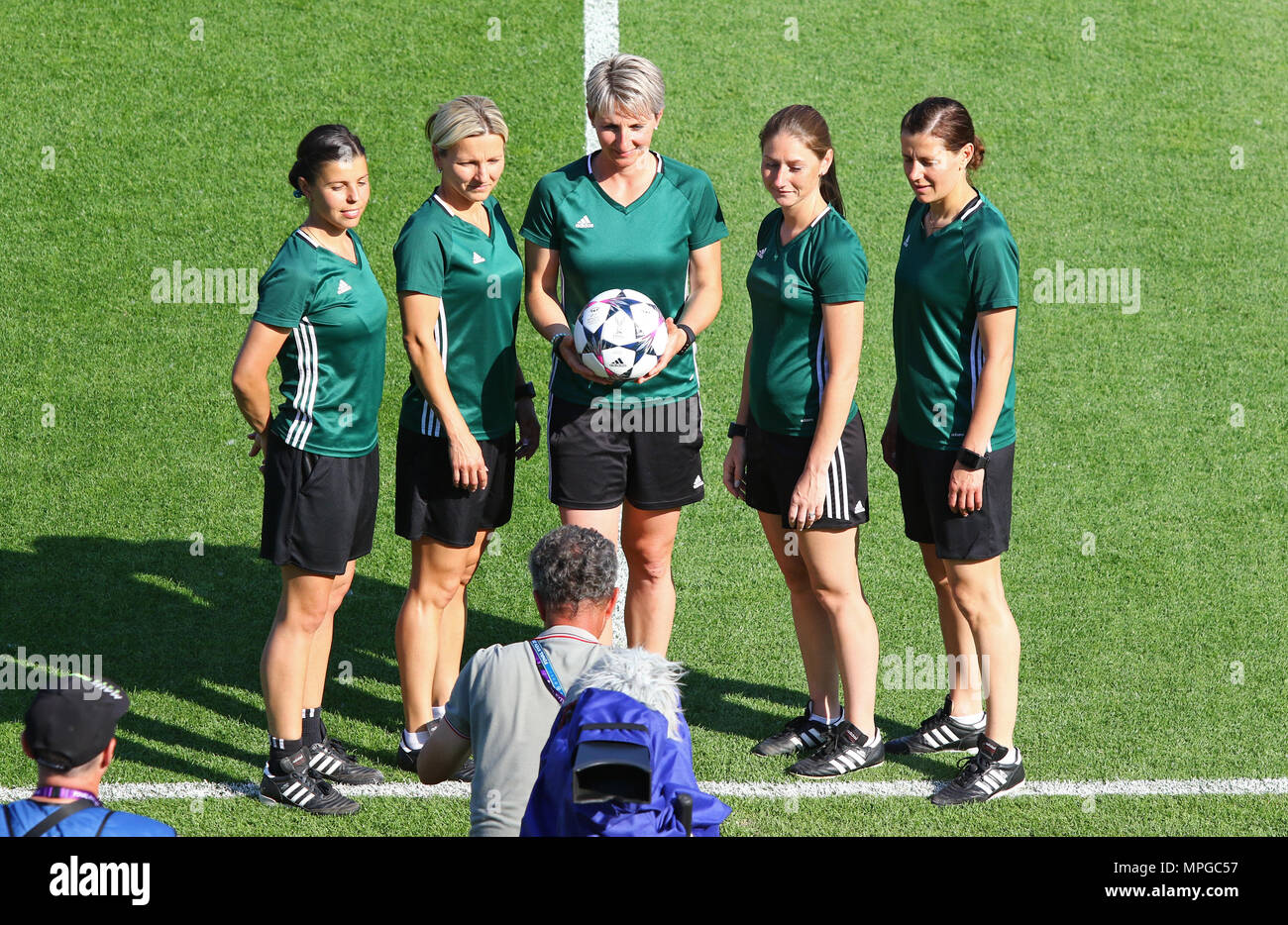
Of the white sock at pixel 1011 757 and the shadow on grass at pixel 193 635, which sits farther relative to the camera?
the shadow on grass at pixel 193 635

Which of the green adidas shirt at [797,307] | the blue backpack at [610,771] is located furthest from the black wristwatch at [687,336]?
the blue backpack at [610,771]

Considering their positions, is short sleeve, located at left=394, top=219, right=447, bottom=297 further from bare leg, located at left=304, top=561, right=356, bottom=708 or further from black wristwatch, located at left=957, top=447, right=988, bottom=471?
black wristwatch, located at left=957, top=447, right=988, bottom=471

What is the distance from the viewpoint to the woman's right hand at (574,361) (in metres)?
5.64

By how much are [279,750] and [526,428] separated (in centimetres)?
171

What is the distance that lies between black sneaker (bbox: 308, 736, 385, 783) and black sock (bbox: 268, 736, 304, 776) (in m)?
0.12

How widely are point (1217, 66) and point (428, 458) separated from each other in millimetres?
9359

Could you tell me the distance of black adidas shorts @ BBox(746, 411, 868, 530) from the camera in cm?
576

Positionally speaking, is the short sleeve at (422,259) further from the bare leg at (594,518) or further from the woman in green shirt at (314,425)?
the bare leg at (594,518)

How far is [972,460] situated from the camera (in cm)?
550

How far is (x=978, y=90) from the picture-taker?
11.9 meters

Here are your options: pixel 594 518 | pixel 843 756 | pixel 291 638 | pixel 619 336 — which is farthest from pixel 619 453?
pixel 843 756

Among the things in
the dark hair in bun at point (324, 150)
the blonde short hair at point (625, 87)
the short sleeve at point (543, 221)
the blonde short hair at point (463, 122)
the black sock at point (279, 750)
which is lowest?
the black sock at point (279, 750)

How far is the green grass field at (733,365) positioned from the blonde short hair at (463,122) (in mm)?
2701

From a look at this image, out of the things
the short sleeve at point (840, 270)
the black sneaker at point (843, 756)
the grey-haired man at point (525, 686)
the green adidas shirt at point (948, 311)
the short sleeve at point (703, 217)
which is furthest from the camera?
the black sneaker at point (843, 756)
